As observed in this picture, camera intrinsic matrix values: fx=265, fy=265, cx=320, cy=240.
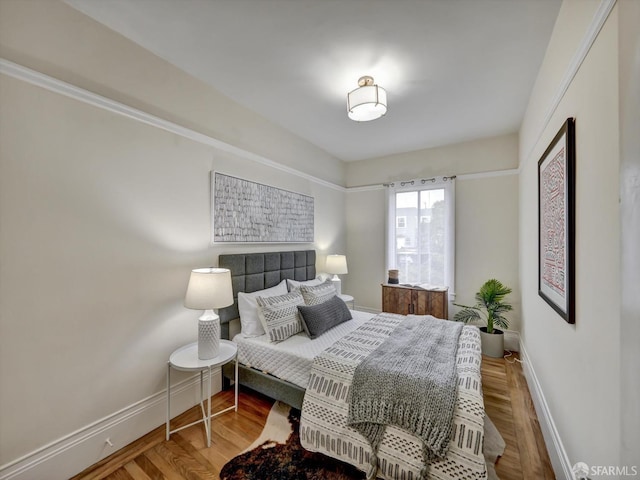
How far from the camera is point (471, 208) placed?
374 centimetres

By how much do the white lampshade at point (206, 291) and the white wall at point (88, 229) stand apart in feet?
1.01

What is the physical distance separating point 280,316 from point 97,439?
1421 mm

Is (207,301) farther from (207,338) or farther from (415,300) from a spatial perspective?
(415,300)

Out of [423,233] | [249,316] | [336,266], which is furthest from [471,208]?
[249,316]

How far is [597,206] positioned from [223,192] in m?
2.56

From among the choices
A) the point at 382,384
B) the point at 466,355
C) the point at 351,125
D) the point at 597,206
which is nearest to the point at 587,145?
the point at 597,206

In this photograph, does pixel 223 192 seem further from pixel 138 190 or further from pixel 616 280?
pixel 616 280

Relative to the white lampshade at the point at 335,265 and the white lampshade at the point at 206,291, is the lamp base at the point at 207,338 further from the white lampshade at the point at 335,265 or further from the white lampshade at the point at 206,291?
the white lampshade at the point at 335,265

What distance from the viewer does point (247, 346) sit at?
2.36m

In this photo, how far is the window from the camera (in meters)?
3.84

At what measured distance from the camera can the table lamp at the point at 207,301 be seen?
1.95 m

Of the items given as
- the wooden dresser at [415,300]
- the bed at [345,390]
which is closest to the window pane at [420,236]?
the wooden dresser at [415,300]

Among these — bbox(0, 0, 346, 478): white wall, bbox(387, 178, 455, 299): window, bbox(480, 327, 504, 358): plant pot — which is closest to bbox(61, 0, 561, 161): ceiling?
bbox(0, 0, 346, 478): white wall

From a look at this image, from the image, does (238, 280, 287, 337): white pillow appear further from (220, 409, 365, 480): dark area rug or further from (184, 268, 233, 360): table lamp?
(220, 409, 365, 480): dark area rug
